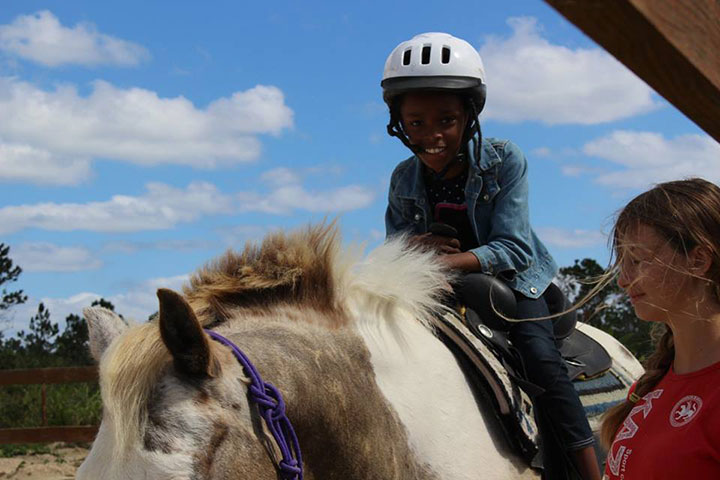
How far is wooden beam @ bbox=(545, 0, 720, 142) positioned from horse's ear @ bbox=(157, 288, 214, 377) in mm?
1165

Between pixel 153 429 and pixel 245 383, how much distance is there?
0.25 metres

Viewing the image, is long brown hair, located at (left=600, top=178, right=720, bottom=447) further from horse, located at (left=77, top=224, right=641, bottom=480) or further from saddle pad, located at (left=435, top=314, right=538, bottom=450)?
horse, located at (left=77, top=224, right=641, bottom=480)

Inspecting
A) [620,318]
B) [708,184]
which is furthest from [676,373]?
[620,318]

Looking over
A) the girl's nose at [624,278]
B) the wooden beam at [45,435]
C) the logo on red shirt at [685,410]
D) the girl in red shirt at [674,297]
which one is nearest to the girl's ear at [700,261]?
the girl in red shirt at [674,297]

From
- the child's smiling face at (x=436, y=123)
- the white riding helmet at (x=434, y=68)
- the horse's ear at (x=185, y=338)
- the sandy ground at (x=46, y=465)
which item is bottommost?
the sandy ground at (x=46, y=465)

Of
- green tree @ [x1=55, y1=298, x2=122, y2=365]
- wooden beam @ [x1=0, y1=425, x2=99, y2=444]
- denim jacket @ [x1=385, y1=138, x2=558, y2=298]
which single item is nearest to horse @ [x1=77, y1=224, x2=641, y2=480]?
denim jacket @ [x1=385, y1=138, x2=558, y2=298]

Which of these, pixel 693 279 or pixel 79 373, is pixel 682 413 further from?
pixel 79 373

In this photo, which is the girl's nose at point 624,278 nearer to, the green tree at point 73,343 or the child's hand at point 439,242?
the child's hand at point 439,242

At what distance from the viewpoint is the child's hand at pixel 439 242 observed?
2939 millimetres

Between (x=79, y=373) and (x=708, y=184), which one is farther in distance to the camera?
(x=79, y=373)

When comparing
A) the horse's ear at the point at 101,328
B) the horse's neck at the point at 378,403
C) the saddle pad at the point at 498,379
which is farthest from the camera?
the saddle pad at the point at 498,379

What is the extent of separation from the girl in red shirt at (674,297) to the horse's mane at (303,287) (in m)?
0.83

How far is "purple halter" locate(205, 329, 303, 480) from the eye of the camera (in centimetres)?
183

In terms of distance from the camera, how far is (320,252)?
7.80ft
